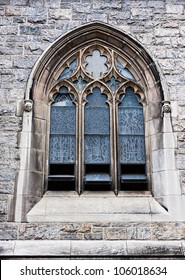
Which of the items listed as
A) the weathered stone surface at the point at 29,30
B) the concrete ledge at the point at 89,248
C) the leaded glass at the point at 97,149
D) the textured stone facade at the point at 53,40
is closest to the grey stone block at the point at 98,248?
the concrete ledge at the point at 89,248

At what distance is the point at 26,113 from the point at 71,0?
2294 millimetres

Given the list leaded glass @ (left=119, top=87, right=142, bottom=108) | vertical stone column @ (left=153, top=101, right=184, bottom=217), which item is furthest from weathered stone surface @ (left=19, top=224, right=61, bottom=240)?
leaded glass @ (left=119, top=87, right=142, bottom=108)

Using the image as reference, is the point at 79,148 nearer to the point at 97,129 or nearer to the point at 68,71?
the point at 97,129

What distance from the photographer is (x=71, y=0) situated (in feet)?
22.5

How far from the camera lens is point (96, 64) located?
6680 millimetres

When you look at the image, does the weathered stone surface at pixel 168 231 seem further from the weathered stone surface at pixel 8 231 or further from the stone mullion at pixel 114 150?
the weathered stone surface at pixel 8 231

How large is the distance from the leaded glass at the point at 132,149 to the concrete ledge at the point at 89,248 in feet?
4.41

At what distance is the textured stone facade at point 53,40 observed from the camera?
Result: 17.9 feet

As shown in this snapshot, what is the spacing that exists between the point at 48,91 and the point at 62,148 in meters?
1.02

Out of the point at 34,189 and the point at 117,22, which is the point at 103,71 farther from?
the point at 34,189

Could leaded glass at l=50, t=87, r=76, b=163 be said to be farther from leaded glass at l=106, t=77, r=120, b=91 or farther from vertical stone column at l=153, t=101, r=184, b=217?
vertical stone column at l=153, t=101, r=184, b=217

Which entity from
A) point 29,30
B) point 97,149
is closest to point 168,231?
point 97,149

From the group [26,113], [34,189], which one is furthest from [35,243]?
[26,113]

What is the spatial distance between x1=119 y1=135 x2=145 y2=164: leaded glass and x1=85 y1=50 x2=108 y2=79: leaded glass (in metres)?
1.21
